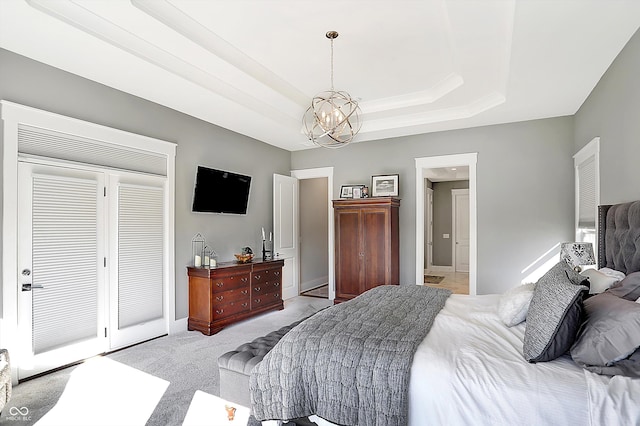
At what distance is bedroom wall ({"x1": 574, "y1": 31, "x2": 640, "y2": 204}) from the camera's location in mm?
2533

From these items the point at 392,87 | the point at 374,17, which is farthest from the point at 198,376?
the point at 392,87

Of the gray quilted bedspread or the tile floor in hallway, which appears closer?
the gray quilted bedspread

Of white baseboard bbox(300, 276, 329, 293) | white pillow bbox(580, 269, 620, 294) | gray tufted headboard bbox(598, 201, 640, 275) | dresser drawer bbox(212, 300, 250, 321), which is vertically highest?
gray tufted headboard bbox(598, 201, 640, 275)

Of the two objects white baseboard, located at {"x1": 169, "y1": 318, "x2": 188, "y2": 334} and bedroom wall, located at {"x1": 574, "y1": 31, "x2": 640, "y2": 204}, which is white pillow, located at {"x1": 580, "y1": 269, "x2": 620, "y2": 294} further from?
white baseboard, located at {"x1": 169, "y1": 318, "x2": 188, "y2": 334}

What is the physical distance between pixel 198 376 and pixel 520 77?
3.99 metres

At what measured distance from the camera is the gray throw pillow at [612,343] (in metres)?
1.53

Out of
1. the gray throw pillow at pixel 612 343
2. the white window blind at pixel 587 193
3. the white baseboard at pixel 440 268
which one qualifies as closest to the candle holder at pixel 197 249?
the gray throw pillow at pixel 612 343

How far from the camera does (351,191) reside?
5.82 m

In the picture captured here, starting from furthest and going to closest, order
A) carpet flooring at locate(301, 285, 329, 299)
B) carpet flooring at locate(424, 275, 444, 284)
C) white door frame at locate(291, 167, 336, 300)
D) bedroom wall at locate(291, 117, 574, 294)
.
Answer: carpet flooring at locate(424, 275, 444, 284)
carpet flooring at locate(301, 285, 329, 299)
white door frame at locate(291, 167, 336, 300)
bedroom wall at locate(291, 117, 574, 294)

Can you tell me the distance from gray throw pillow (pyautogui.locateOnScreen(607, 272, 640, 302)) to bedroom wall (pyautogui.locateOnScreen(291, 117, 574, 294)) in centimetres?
285

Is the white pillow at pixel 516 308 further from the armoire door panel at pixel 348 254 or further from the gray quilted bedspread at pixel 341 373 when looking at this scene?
the armoire door panel at pixel 348 254

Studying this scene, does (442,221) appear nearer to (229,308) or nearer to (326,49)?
(229,308)

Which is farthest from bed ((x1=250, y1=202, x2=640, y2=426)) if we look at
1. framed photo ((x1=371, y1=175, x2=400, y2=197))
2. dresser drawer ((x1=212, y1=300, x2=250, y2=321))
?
framed photo ((x1=371, y1=175, x2=400, y2=197))

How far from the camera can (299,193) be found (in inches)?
269
